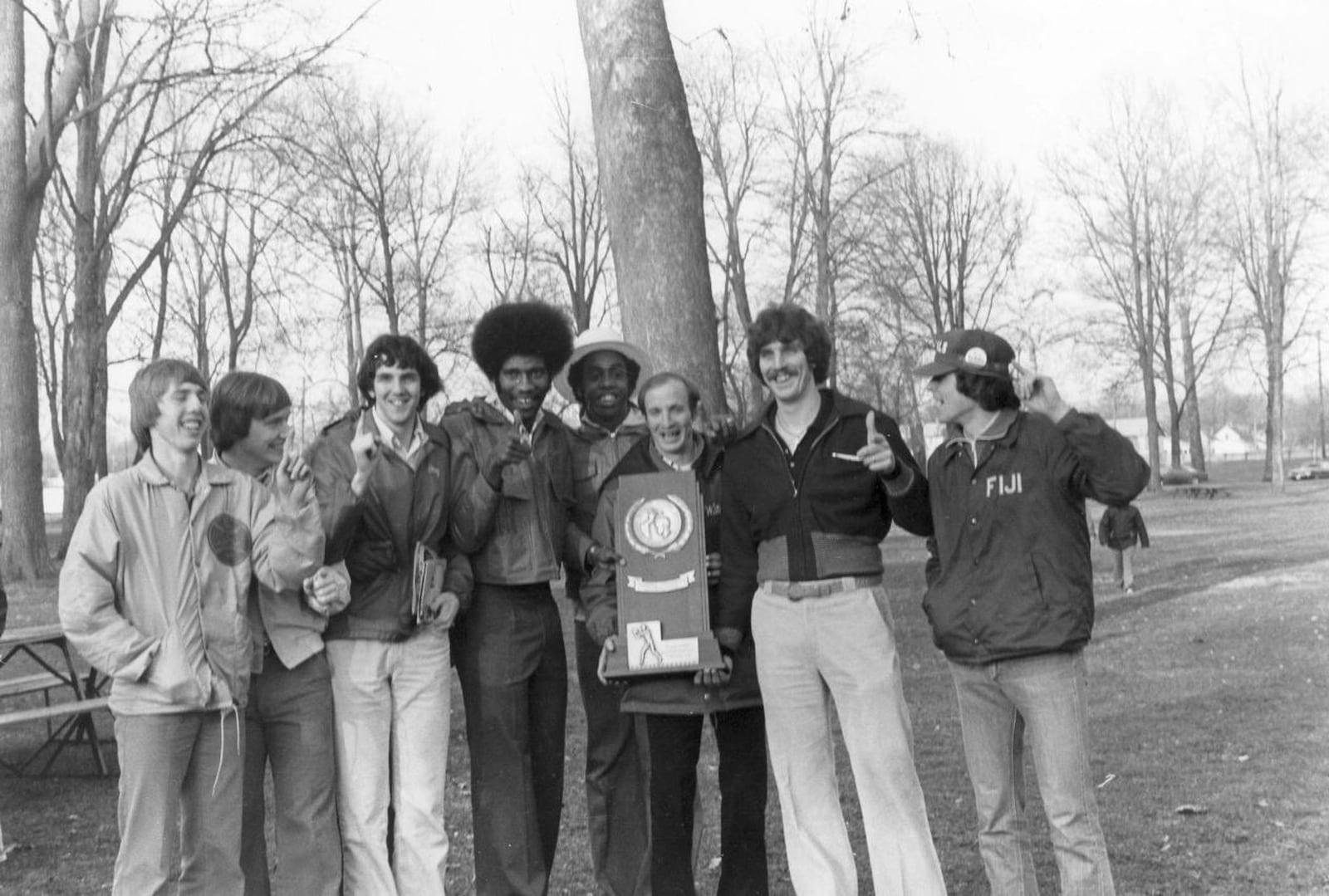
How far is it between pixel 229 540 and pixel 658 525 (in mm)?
1524

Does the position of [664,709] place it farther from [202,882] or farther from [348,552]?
[202,882]

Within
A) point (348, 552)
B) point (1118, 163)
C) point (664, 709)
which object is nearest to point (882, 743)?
point (664, 709)

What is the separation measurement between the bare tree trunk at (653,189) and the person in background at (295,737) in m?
2.68

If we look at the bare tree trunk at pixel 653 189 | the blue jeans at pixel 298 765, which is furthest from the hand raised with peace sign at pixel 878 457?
the bare tree trunk at pixel 653 189

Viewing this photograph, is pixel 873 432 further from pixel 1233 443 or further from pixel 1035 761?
pixel 1233 443

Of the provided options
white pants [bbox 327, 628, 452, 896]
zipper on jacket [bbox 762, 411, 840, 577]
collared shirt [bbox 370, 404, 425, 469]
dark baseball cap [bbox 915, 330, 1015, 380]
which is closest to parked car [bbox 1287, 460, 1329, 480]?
dark baseball cap [bbox 915, 330, 1015, 380]

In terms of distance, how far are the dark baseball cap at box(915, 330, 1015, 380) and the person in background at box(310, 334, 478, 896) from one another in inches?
69.8

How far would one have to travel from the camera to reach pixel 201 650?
4117 mm

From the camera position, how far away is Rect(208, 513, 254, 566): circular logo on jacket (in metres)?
4.23

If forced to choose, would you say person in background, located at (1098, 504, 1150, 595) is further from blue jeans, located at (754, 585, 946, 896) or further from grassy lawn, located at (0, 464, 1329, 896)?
grassy lawn, located at (0, 464, 1329, 896)

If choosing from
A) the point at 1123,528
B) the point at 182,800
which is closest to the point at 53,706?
the point at 182,800

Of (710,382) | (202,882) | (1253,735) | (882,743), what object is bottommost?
(1253,735)

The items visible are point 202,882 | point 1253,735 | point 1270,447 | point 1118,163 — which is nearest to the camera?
point 202,882

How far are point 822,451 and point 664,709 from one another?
3.61ft
